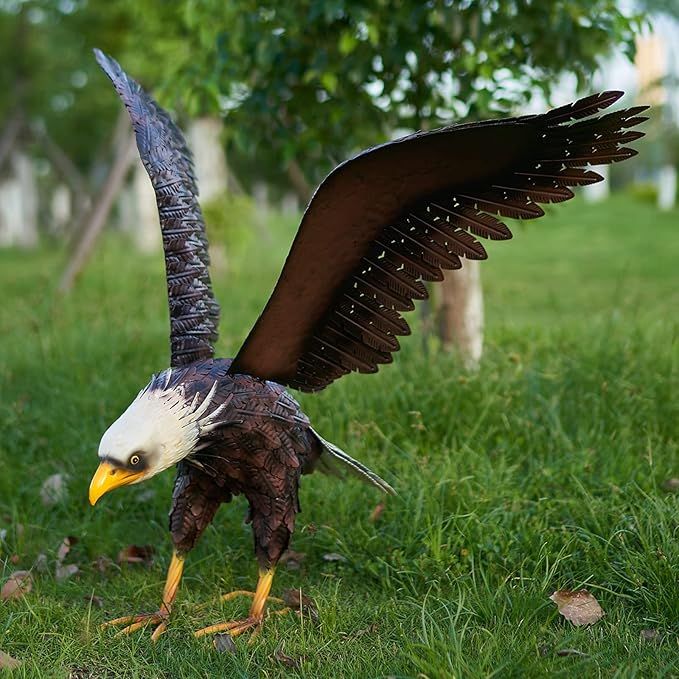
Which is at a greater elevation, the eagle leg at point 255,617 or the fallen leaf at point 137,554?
the eagle leg at point 255,617

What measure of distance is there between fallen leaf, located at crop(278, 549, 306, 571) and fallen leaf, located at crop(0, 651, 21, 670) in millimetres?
1043

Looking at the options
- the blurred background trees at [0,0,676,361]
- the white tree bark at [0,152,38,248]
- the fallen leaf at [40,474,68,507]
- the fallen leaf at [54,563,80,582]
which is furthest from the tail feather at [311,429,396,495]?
the white tree bark at [0,152,38,248]

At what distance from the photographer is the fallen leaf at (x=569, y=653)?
242cm

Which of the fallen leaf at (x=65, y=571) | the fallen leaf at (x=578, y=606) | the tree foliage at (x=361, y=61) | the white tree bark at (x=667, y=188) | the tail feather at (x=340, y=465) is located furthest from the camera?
the white tree bark at (x=667, y=188)

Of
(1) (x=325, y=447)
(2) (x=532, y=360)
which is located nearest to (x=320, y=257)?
(1) (x=325, y=447)

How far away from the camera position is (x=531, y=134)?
2129mm

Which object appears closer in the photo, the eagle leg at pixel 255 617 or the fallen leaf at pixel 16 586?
the eagle leg at pixel 255 617

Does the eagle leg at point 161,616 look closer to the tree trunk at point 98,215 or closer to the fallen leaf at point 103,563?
the fallen leaf at point 103,563

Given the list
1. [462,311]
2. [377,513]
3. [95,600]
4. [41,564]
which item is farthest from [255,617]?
[462,311]

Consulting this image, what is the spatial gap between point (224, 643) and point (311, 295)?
108 centimetres

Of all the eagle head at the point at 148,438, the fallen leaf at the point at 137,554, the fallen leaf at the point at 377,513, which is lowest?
the fallen leaf at the point at 137,554

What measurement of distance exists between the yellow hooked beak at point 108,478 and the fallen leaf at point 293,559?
104 centimetres

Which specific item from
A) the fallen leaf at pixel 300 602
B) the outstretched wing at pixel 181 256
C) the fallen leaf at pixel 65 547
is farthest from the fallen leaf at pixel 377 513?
the fallen leaf at pixel 65 547

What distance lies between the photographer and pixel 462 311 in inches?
189
